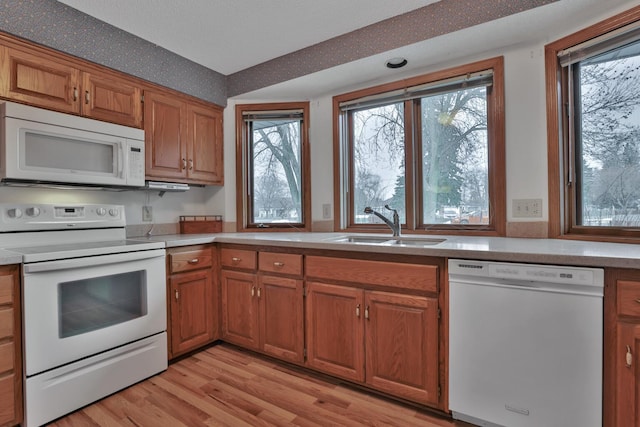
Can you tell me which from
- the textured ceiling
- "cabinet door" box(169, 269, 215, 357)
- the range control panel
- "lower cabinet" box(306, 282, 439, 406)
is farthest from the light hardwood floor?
the textured ceiling

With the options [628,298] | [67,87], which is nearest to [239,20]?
[67,87]

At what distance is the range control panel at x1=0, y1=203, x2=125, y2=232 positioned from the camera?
1.84 meters

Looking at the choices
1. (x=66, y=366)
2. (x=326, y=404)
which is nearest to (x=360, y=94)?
(x=326, y=404)

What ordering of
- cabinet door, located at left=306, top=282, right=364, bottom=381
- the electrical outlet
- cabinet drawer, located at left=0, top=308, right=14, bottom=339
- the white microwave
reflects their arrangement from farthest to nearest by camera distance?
the electrical outlet
cabinet door, located at left=306, top=282, right=364, bottom=381
the white microwave
cabinet drawer, located at left=0, top=308, right=14, bottom=339

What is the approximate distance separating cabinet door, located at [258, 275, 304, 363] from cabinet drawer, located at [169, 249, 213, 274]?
480mm

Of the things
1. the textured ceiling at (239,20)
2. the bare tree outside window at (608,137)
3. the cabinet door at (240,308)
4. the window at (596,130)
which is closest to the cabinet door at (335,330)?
the cabinet door at (240,308)

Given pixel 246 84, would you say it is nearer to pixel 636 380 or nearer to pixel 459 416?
pixel 459 416

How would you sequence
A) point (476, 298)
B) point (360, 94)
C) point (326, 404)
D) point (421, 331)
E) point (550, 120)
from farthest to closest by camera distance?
point (360, 94) < point (550, 120) < point (326, 404) < point (421, 331) < point (476, 298)

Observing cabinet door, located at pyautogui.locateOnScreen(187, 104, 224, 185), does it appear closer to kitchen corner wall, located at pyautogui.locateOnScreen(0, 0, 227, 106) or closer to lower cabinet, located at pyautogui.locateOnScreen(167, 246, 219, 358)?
kitchen corner wall, located at pyautogui.locateOnScreen(0, 0, 227, 106)

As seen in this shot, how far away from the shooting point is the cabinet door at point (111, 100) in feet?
6.70

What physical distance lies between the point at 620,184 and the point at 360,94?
1.75 m

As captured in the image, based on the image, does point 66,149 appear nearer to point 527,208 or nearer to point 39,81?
point 39,81

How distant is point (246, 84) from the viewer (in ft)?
9.16

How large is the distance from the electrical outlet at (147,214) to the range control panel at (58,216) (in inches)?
10.7
